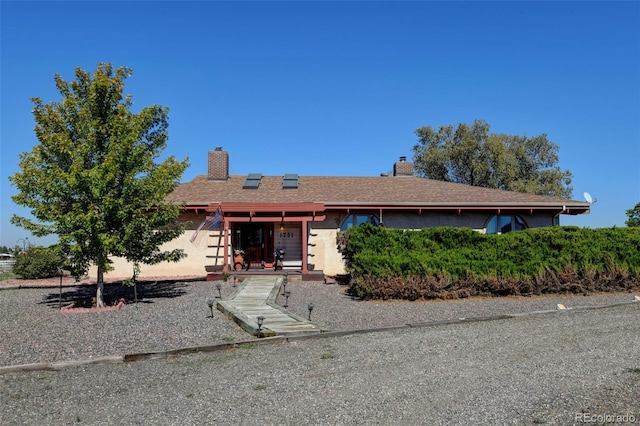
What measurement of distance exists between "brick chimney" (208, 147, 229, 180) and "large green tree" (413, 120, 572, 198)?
21.1 meters

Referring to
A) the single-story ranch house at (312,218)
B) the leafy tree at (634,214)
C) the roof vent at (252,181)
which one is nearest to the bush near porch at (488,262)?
the single-story ranch house at (312,218)

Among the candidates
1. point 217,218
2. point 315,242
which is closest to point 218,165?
point 217,218

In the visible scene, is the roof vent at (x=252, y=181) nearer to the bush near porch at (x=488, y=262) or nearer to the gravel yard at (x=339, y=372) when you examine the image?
the bush near porch at (x=488, y=262)

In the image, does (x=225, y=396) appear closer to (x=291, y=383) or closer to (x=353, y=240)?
(x=291, y=383)

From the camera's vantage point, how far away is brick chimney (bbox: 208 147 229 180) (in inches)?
914

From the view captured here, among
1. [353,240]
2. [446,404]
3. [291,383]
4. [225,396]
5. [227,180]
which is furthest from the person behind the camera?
[227,180]

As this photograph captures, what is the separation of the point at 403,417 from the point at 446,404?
60 cm

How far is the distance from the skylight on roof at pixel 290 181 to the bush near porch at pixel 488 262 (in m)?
7.88

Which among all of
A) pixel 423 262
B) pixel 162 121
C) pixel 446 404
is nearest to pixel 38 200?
pixel 162 121

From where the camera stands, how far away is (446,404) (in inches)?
193

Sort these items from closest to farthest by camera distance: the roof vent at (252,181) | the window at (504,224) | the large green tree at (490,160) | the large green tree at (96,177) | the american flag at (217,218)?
the large green tree at (96,177)
the american flag at (217,218)
the window at (504,224)
the roof vent at (252,181)
the large green tree at (490,160)

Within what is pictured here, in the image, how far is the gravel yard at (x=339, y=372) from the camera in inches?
187

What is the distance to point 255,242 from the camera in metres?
20.2

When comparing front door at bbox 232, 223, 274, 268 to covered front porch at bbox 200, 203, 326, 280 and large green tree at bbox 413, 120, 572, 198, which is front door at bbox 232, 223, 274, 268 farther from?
large green tree at bbox 413, 120, 572, 198
